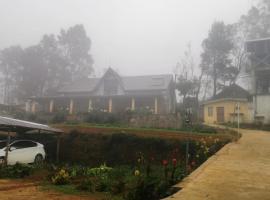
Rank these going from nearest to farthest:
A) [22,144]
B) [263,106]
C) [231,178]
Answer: [231,178] → [22,144] → [263,106]

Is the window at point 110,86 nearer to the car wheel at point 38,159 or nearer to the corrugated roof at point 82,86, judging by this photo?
the corrugated roof at point 82,86

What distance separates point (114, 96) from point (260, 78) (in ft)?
50.3

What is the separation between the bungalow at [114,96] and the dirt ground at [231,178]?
24.0 m

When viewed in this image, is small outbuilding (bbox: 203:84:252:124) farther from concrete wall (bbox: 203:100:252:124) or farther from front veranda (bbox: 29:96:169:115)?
front veranda (bbox: 29:96:169:115)

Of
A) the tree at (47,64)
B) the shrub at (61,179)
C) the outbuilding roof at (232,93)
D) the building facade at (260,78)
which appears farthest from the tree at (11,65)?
the shrub at (61,179)

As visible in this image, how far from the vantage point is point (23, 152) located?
1922cm

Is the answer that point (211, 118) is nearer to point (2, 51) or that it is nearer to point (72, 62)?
point (72, 62)

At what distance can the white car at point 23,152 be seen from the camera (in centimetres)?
1841

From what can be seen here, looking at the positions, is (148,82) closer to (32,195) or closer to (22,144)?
(22,144)

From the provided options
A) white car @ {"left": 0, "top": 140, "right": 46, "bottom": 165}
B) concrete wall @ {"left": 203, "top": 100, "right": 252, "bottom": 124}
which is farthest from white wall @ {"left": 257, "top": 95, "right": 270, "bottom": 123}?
white car @ {"left": 0, "top": 140, "right": 46, "bottom": 165}

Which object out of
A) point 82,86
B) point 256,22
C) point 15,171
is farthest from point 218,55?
point 15,171

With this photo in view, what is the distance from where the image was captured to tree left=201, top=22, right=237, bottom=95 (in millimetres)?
47906

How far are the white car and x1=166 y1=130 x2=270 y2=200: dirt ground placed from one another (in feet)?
32.0

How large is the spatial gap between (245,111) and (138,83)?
45.2 ft
